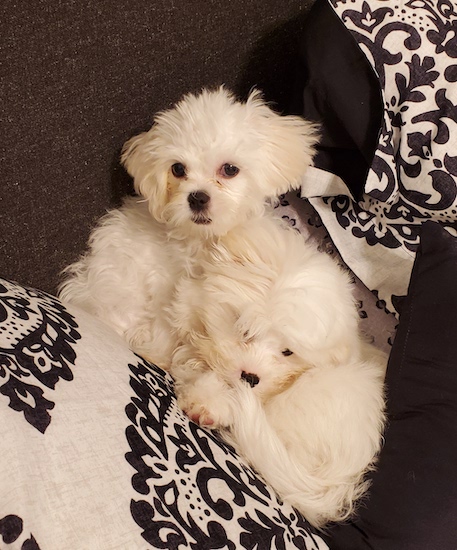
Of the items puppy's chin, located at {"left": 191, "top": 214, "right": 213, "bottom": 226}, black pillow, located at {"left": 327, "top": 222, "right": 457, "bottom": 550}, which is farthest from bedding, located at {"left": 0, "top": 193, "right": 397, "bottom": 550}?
puppy's chin, located at {"left": 191, "top": 214, "right": 213, "bottom": 226}

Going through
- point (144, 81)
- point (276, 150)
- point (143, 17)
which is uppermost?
point (143, 17)

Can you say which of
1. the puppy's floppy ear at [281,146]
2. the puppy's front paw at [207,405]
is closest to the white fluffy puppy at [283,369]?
the puppy's front paw at [207,405]

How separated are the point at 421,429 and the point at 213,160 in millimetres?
695

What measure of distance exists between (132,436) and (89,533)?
163mm

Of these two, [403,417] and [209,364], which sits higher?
[209,364]

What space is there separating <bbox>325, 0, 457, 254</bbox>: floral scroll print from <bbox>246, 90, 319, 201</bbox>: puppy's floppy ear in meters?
0.16

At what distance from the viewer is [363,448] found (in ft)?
3.50

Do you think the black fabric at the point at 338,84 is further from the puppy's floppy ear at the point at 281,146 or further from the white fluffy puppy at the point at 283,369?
the white fluffy puppy at the point at 283,369

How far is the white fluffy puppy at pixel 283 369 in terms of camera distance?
1.05 m

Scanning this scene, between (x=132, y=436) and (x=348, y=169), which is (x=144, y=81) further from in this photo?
(x=132, y=436)

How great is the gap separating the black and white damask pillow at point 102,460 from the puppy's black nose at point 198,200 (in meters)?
0.34

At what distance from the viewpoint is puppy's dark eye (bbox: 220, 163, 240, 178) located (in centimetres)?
124

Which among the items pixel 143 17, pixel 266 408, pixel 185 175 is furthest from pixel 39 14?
pixel 266 408

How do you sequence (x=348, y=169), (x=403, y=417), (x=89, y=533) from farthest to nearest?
(x=348, y=169), (x=403, y=417), (x=89, y=533)
